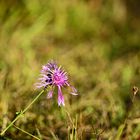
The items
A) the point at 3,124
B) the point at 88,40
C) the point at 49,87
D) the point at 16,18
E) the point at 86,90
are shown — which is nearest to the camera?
the point at 49,87

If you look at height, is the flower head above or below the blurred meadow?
below

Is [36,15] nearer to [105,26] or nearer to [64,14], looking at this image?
[64,14]

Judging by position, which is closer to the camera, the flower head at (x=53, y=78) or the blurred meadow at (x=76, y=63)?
the flower head at (x=53, y=78)

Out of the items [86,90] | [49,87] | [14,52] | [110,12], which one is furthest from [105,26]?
[49,87]

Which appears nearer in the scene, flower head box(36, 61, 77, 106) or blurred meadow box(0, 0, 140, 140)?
flower head box(36, 61, 77, 106)

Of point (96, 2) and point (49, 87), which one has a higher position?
point (96, 2)

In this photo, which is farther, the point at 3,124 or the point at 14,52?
the point at 14,52

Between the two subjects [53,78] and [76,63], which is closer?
[53,78]

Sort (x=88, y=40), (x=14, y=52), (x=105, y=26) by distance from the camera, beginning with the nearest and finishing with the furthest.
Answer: (x=14, y=52)
(x=88, y=40)
(x=105, y=26)
